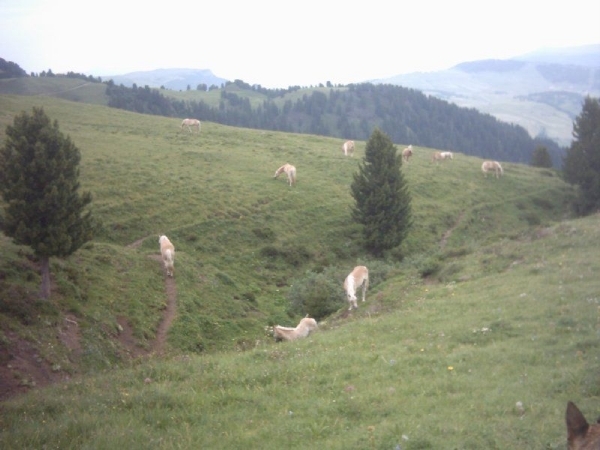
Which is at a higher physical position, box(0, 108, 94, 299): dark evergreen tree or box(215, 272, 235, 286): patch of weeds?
box(0, 108, 94, 299): dark evergreen tree

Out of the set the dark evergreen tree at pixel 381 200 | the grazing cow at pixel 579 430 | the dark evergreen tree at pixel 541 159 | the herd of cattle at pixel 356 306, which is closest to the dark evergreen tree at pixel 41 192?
the herd of cattle at pixel 356 306

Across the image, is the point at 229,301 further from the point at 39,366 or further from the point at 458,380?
the point at 458,380

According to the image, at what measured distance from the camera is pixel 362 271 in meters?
22.9

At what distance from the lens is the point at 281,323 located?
28.8 metres

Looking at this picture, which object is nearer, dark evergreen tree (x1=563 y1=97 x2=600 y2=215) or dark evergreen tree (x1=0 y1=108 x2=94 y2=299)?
dark evergreen tree (x1=0 y1=108 x2=94 y2=299)

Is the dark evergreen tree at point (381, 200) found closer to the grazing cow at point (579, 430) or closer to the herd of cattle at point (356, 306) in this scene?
the herd of cattle at point (356, 306)

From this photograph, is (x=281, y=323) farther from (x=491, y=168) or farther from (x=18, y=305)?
(x=491, y=168)

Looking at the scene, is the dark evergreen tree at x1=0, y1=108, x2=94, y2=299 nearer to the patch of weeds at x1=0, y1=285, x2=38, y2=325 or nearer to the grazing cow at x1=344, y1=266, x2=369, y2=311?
the patch of weeds at x1=0, y1=285, x2=38, y2=325

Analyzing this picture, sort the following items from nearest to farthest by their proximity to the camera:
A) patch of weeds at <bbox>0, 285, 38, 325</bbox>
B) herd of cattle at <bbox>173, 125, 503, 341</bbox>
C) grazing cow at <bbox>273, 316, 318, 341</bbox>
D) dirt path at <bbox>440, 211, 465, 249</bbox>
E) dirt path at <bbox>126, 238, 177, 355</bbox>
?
1. patch of weeds at <bbox>0, 285, 38, 325</bbox>
2. grazing cow at <bbox>273, 316, 318, 341</bbox>
3. herd of cattle at <bbox>173, 125, 503, 341</bbox>
4. dirt path at <bbox>126, 238, 177, 355</bbox>
5. dirt path at <bbox>440, 211, 465, 249</bbox>

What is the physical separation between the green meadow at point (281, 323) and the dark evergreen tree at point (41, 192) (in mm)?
2408

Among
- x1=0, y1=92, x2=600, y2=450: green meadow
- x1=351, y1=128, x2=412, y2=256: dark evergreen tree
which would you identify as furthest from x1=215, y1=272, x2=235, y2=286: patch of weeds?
x1=351, y1=128, x2=412, y2=256: dark evergreen tree

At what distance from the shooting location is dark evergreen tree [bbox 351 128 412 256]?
42.2 m

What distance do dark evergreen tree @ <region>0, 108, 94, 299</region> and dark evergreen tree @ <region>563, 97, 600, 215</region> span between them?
56.1m

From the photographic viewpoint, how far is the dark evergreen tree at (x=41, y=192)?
20672 millimetres
